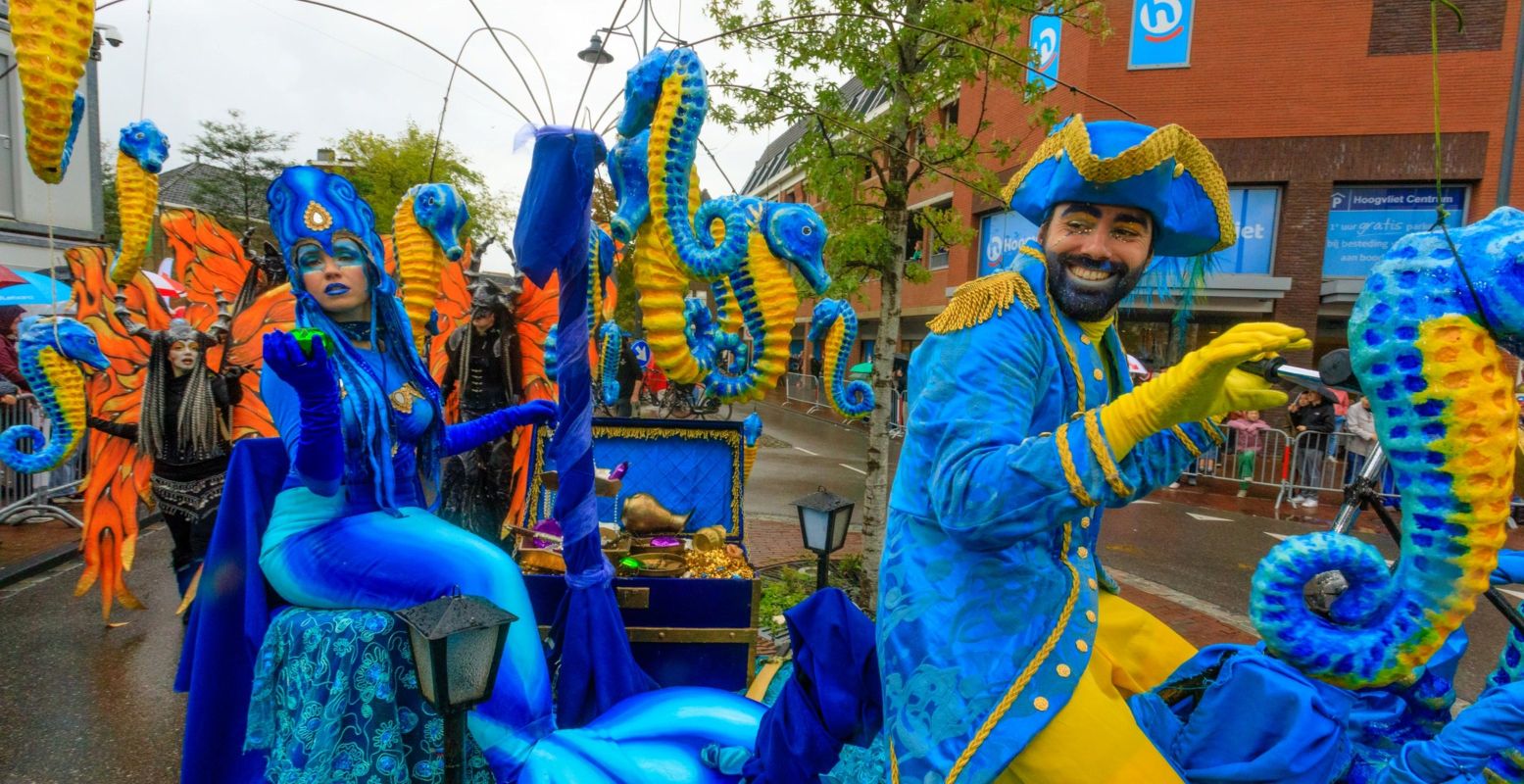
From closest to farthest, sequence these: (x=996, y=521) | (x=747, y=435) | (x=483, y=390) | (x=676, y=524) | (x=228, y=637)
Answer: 1. (x=996, y=521)
2. (x=228, y=637)
3. (x=676, y=524)
4. (x=747, y=435)
5. (x=483, y=390)

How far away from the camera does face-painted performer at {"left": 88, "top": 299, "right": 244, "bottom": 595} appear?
4.48 metres

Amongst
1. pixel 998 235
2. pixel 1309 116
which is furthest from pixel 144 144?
pixel 1309 116

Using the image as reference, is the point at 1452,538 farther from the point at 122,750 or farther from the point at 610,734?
the point at 122,750

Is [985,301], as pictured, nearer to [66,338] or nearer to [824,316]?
[824,316]

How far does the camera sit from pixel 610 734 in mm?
2480

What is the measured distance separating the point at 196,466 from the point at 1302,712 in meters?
5.23

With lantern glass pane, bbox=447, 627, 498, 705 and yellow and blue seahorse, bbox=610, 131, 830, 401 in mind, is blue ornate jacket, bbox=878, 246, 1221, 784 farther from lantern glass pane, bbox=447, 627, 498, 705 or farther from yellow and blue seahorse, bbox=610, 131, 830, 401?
yellow and blue seahorse, bbox=610, 131, 830, 401

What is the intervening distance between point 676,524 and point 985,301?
2.56 metres

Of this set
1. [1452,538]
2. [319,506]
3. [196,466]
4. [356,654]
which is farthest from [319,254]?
[1452,538]

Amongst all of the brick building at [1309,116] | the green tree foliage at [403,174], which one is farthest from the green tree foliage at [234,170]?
the brick building at [1309,116]

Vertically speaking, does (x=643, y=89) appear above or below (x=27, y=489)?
above

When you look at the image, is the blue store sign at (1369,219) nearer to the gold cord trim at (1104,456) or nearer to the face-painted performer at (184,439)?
the gold cord trim at (1104,456)

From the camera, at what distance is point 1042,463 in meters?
1.35

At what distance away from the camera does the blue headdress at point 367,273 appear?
103 inches
